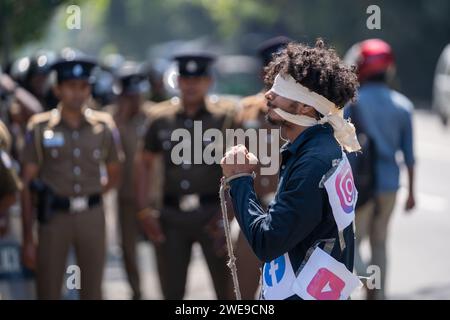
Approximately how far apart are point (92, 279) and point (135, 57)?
8189 centimetres

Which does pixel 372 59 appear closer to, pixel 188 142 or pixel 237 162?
pixel 188 142

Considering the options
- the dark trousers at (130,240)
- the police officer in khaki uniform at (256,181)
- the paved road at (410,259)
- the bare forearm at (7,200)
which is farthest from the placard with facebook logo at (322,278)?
the dark trousers at (130,240)

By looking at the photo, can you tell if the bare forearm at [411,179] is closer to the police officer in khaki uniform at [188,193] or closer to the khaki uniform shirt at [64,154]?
the police officer in khaki uniform at [188,193]

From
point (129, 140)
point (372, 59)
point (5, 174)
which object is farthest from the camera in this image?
point (129, 140)

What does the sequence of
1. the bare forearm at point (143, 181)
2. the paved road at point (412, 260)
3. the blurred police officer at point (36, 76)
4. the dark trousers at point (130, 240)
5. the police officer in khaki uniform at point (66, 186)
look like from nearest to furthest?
the police officer in khaki uniform at point (66, 186), the bare forearm at point (143, 181), the dark trousers at point (130, 240), the paved road at point (412, 260), the blurred police officer at point (36, 76)

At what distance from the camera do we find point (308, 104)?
4.72 meters

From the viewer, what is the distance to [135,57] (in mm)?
89188

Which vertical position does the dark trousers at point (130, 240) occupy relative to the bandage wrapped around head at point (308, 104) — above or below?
below

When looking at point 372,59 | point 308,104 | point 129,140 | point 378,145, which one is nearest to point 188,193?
point 378,145

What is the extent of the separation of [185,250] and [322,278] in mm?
3456

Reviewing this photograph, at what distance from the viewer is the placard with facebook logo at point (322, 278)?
4.66m

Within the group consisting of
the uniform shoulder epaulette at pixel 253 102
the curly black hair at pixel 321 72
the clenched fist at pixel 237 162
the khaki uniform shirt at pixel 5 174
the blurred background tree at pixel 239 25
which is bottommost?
the clenched fist at pixel 237 162

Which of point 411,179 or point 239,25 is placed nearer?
point 411,179

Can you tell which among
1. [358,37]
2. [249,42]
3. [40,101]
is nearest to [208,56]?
[40,101]
